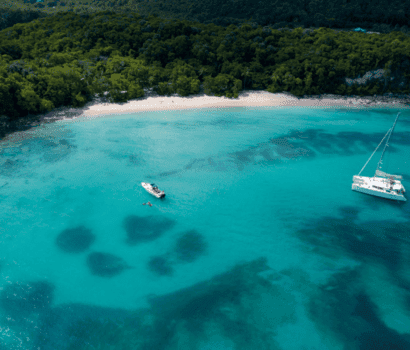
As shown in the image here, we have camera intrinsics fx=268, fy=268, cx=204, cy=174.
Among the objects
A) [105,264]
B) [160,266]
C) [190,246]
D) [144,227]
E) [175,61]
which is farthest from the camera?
[175,61]

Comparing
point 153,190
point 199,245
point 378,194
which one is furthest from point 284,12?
point 199,245

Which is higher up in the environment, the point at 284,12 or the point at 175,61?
the point at 284,12

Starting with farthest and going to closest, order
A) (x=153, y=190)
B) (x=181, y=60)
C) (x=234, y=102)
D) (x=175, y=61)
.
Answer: (x=175, y=61)
(x=181, y=60)
(x=234, y=102)
(x=153, y=190)

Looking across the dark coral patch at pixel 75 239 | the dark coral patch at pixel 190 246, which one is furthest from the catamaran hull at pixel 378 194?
the dark coral patch at pixel 75 239

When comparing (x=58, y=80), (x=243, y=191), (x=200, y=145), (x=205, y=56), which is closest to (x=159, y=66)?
(x=205, y=56)

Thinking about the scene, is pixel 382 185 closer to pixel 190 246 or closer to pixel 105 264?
pixel 190 246

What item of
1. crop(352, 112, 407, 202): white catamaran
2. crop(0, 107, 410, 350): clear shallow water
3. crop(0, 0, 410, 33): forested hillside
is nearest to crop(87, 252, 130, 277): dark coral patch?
crop(0, 107, 410, 350): clear shallow water

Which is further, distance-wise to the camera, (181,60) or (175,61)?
(175,61)

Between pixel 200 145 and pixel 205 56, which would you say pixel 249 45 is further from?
pixel 200 145
